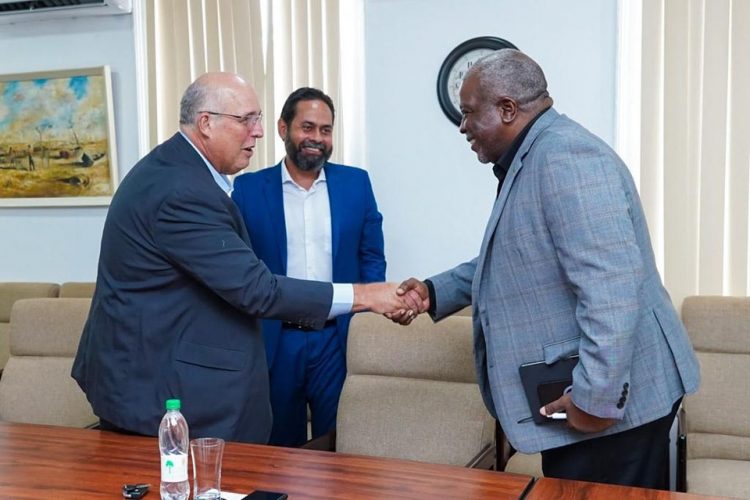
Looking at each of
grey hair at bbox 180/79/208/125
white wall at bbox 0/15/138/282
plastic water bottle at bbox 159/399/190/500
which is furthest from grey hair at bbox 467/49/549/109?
white wall at bbox 0/15/138/282

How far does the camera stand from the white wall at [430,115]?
152 inches

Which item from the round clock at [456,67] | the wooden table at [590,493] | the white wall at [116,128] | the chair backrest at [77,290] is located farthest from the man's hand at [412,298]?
the white wall at [116,128]

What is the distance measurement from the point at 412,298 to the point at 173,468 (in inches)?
49.7

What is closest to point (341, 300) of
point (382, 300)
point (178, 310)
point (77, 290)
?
point (382, 300)

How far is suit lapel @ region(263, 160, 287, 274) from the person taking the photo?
3338 mm

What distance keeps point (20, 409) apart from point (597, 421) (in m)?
2.53

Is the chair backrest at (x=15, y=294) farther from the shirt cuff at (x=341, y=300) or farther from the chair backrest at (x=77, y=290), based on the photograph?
the shirt cuff at (x=341, y=300)

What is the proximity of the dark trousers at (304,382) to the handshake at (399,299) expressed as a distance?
567 millimetres

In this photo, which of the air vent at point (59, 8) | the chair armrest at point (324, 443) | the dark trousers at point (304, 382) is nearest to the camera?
the chair armrest at point (324, 443)

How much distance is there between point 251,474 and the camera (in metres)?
1.81

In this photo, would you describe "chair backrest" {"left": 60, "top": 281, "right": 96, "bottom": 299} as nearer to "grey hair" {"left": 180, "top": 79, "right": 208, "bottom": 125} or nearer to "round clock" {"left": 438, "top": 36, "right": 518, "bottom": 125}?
"round clock" {"left": 438, "top": 36, "right": 518, "bottom": 125}

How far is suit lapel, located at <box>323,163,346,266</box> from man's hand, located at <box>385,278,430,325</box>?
0.70 metres

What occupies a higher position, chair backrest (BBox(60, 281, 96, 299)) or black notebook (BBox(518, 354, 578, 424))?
black notebook (BBox(518, 354, 578, 424))

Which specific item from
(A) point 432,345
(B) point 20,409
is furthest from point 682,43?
(B) point 20,409
